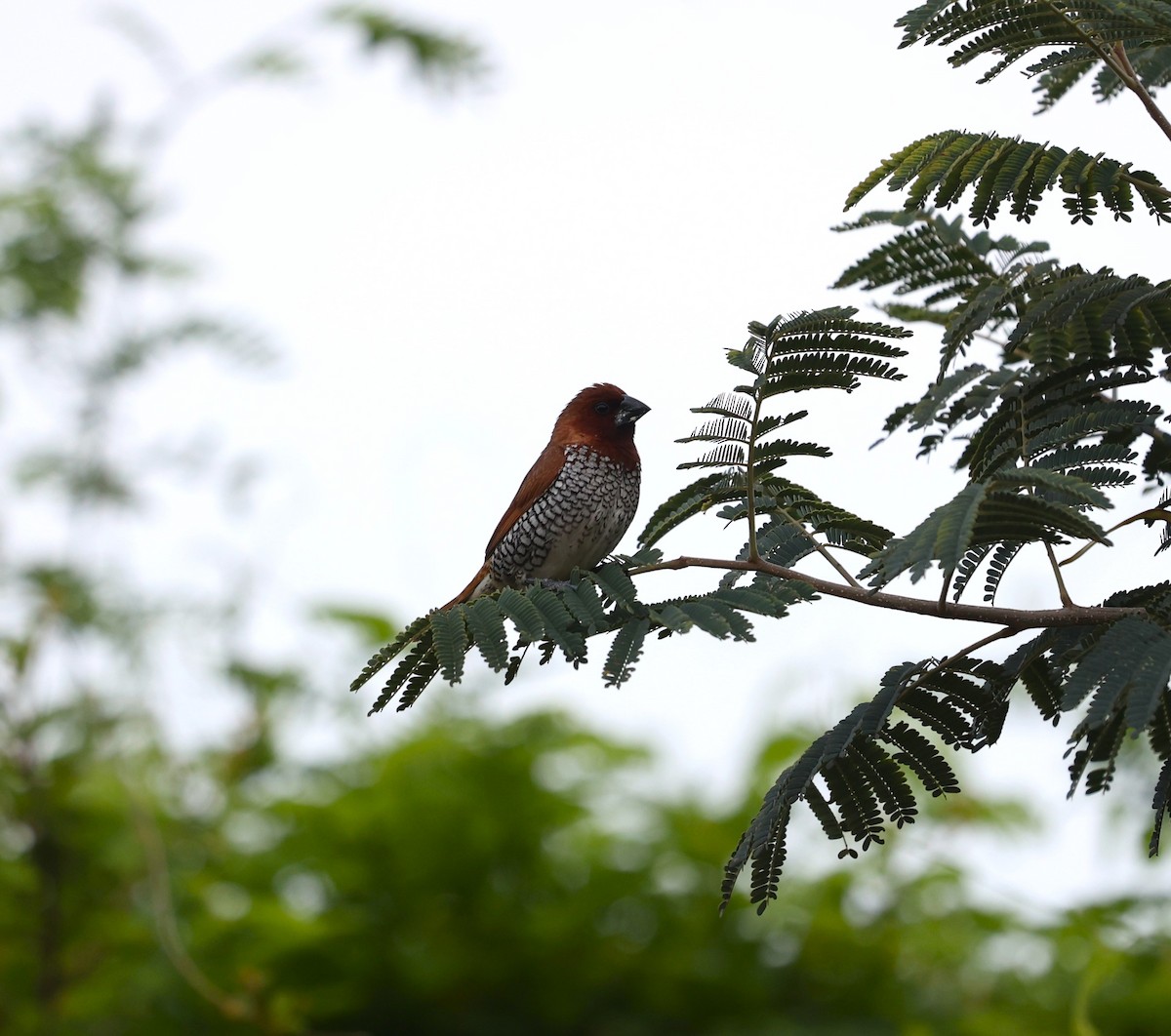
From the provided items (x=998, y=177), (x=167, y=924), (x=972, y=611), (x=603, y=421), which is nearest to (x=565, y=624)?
(x=972, y=611)

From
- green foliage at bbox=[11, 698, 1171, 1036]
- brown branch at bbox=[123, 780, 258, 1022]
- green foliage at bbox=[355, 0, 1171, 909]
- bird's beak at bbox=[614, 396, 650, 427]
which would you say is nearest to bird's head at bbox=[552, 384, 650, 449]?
bird's beak at bbox=[614, 396, 650, 427]

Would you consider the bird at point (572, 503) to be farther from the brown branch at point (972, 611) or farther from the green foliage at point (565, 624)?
the brown branch at point (972, 611)

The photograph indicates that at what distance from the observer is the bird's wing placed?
338 centimetres

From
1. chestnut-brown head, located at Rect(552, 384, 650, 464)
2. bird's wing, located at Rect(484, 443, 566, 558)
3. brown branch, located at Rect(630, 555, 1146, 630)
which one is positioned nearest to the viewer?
brown branch, located at Rect(630, 555, 1146, 630)

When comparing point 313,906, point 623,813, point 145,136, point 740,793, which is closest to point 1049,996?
point 740,793

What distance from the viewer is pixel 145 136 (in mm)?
5664

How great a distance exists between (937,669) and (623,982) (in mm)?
3051

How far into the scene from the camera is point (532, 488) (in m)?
3.43

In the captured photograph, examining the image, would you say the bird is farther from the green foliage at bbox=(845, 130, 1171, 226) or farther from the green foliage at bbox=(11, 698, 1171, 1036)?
the green foliage at bbox=(11, 698, 1171, 1036)

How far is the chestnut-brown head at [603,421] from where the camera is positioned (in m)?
3.53

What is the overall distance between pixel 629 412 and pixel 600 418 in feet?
0.28

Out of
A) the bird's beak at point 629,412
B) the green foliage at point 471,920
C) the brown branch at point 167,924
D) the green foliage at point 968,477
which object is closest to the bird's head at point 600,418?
the bird's beak at point 629,412

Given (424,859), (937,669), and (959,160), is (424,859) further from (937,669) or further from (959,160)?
(959,160)

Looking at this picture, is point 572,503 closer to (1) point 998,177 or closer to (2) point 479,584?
(2) point 479,584
